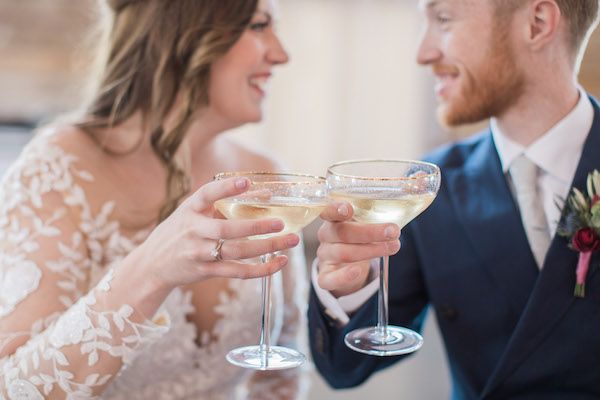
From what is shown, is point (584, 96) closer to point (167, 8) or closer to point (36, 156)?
point (167, 8)

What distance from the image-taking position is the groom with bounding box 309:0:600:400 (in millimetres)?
1763

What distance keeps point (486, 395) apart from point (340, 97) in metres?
5.61

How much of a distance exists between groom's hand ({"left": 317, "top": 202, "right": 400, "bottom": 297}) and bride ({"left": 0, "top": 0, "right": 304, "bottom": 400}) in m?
0.40

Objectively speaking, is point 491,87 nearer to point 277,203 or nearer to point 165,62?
point 277,203

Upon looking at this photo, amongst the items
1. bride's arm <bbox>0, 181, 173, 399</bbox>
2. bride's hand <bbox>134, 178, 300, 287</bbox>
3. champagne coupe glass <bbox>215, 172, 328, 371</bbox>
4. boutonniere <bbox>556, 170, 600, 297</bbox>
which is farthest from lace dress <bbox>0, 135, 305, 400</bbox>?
boutonniere <bbox>556, 170, 600, 297</bbox>

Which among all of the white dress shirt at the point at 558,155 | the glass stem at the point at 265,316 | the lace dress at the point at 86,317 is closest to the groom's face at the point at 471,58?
the white dress shirt at the point at 558,155

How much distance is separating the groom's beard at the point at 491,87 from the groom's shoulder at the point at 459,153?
214 mm

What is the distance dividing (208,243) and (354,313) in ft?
1.90

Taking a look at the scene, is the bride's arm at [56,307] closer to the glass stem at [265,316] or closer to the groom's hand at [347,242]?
the glass stem at [265,316]

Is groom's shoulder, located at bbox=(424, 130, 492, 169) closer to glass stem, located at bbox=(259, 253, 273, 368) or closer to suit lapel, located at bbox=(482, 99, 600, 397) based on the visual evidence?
suit lapel, located at bbox=(482, 99, 600, 397)

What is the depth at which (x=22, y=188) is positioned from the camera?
6.36ft

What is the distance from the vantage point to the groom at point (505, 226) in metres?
1.76

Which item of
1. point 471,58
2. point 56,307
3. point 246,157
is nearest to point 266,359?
point 56,307

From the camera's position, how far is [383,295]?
1515 mm
